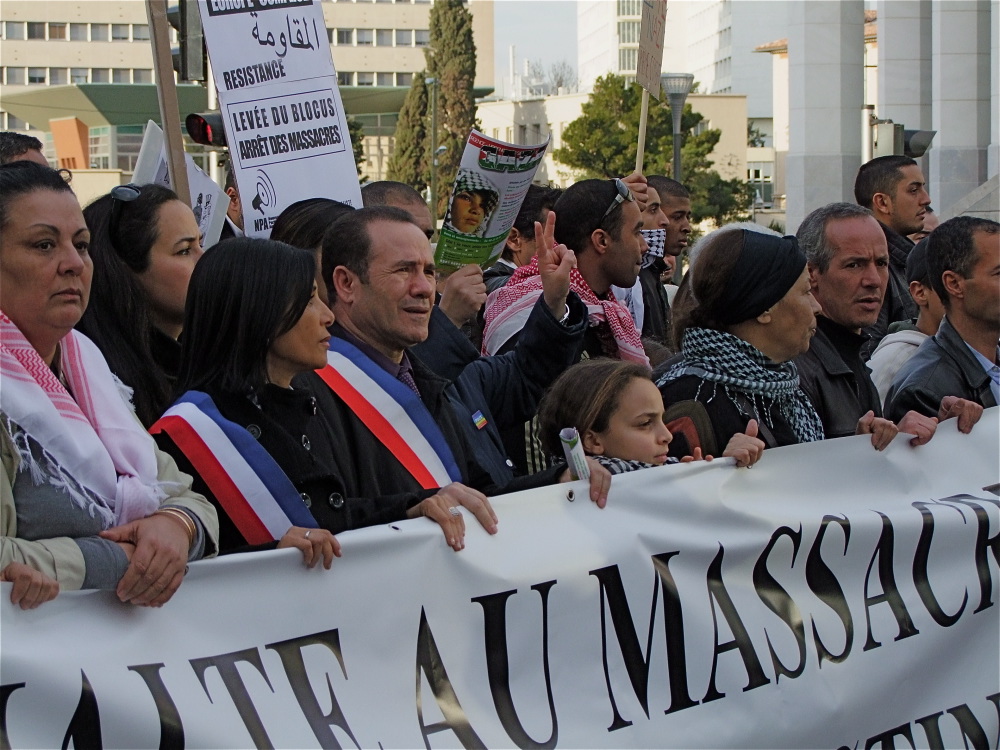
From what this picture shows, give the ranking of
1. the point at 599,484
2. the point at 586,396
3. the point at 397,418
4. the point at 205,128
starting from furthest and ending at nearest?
the point at 205,128 < the point at 586,396 < the point at 397,418 < the point at 599,484

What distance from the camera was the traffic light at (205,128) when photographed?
10016 millimetres

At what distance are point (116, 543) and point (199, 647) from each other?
0.27 metres

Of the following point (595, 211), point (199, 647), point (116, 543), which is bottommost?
point (199, 647)

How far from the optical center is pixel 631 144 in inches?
2277

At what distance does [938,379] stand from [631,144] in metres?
54.2

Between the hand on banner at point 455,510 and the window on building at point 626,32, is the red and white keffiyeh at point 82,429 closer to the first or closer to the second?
the hand on banner at point 455,510

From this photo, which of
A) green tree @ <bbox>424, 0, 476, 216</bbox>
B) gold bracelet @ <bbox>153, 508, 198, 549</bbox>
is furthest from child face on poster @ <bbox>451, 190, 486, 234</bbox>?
green tree @ <bbox>424, 0, 476, 216</bbox>

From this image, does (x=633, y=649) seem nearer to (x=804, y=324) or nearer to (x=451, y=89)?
(x=804, y=324)

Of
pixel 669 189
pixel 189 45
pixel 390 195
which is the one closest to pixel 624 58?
pixel 189 45

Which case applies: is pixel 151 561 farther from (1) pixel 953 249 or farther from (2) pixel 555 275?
(1) pixel 953 249

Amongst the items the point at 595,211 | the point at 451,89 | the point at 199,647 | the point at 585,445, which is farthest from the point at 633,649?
the point at 451,89

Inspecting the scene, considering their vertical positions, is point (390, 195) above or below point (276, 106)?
below

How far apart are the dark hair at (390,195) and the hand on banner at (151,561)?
3.18 meters

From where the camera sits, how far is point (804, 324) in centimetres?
408
